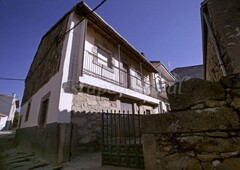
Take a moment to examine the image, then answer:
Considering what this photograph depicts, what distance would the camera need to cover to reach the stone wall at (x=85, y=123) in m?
4.14

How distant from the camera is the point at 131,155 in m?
2.79

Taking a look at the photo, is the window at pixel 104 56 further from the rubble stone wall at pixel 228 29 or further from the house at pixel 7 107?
the house at pixel 7 107

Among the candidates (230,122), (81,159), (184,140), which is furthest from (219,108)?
(81,159)

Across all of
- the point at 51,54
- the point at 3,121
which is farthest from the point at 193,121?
the point at 3,121

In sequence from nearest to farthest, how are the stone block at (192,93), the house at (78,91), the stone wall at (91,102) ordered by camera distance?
the stone block at (192,93) < the house at (78,91) < the stone wall at (91,102)

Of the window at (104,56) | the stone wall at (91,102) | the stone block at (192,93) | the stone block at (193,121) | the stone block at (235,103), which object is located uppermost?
the window at (104,56)

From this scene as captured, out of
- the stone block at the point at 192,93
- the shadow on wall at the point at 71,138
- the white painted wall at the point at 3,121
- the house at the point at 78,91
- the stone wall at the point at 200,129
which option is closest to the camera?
the stone wall at the point at 200,129

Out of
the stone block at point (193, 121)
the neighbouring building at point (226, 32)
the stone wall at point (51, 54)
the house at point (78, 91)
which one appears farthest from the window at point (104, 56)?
the stone block at point (193, 121)

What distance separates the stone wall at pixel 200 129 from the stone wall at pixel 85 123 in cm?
281

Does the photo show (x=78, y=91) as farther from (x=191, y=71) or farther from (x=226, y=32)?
(x=191, y=71)

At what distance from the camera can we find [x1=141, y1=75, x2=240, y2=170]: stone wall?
162cm

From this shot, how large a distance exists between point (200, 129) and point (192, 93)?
Result: 482mm

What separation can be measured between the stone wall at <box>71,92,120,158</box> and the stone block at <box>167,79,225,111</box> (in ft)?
11.0

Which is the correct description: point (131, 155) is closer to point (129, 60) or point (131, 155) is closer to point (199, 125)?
point (199, 125)
